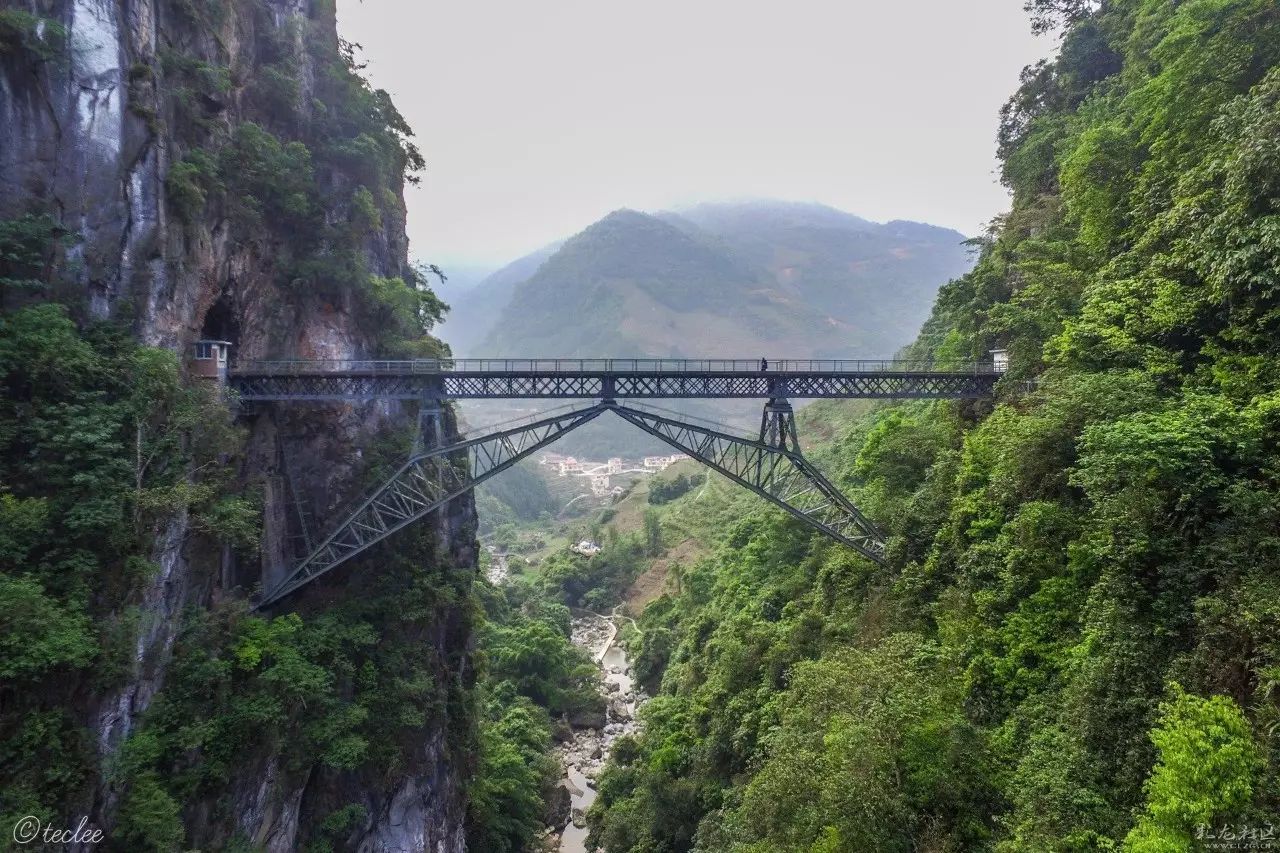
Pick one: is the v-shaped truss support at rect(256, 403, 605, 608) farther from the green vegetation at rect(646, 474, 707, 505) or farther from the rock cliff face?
the green vegetation at rect(646, 474, 707, 505)

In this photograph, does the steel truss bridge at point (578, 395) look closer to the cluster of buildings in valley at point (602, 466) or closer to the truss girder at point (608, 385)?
the truss girder at point (608, 385)

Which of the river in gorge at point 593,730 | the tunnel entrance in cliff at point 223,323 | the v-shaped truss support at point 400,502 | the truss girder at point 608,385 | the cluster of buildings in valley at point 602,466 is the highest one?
the tunnel entrance in cliff at point 223,323

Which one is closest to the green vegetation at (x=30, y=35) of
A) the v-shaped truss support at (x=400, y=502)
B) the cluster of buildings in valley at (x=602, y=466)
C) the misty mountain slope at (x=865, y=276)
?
the v-shaped truss support at (x=400, y=502)

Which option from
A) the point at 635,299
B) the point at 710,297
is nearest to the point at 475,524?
the point at 635,299

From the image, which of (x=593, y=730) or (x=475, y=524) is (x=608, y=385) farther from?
(x=593, y=730)

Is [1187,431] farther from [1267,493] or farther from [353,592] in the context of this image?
[353,592]
